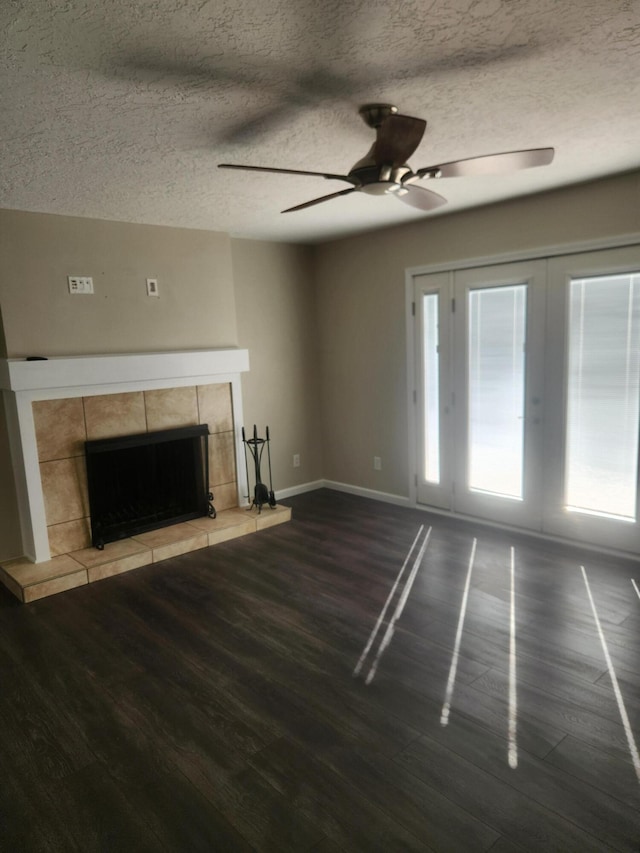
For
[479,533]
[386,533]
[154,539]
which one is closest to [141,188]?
[154,539]

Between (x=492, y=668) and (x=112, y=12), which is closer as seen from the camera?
(x=112, y=12)

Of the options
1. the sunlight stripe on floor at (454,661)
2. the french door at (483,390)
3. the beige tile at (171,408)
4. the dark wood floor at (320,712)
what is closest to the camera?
the dark wood floor at (320,712)

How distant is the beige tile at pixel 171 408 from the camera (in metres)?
4.29

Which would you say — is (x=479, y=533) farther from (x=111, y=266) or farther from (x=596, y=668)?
(x=111, y=266)

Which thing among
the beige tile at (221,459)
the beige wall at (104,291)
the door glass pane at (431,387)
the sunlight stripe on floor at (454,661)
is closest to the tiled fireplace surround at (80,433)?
the beige wall at (104,291)

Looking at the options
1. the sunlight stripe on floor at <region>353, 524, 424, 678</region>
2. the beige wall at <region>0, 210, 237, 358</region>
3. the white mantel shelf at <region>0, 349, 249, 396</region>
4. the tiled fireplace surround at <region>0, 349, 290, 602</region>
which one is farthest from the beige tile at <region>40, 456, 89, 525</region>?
the sunlight stripe on floor at <region>353, 524, 424, 678</region>

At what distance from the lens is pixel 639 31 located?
1778mm

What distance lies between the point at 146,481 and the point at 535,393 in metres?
2.97

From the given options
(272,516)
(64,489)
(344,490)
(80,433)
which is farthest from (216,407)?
(344,490)

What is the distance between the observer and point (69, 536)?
3.93 m

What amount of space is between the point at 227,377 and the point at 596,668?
331 cm

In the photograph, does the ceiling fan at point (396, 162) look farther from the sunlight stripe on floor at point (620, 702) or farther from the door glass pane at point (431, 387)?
the door glass pane at point (431, 387)

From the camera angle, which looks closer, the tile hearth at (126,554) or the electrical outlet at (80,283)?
the tile hearth at (126,554)

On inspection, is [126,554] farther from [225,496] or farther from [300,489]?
[300,489]
